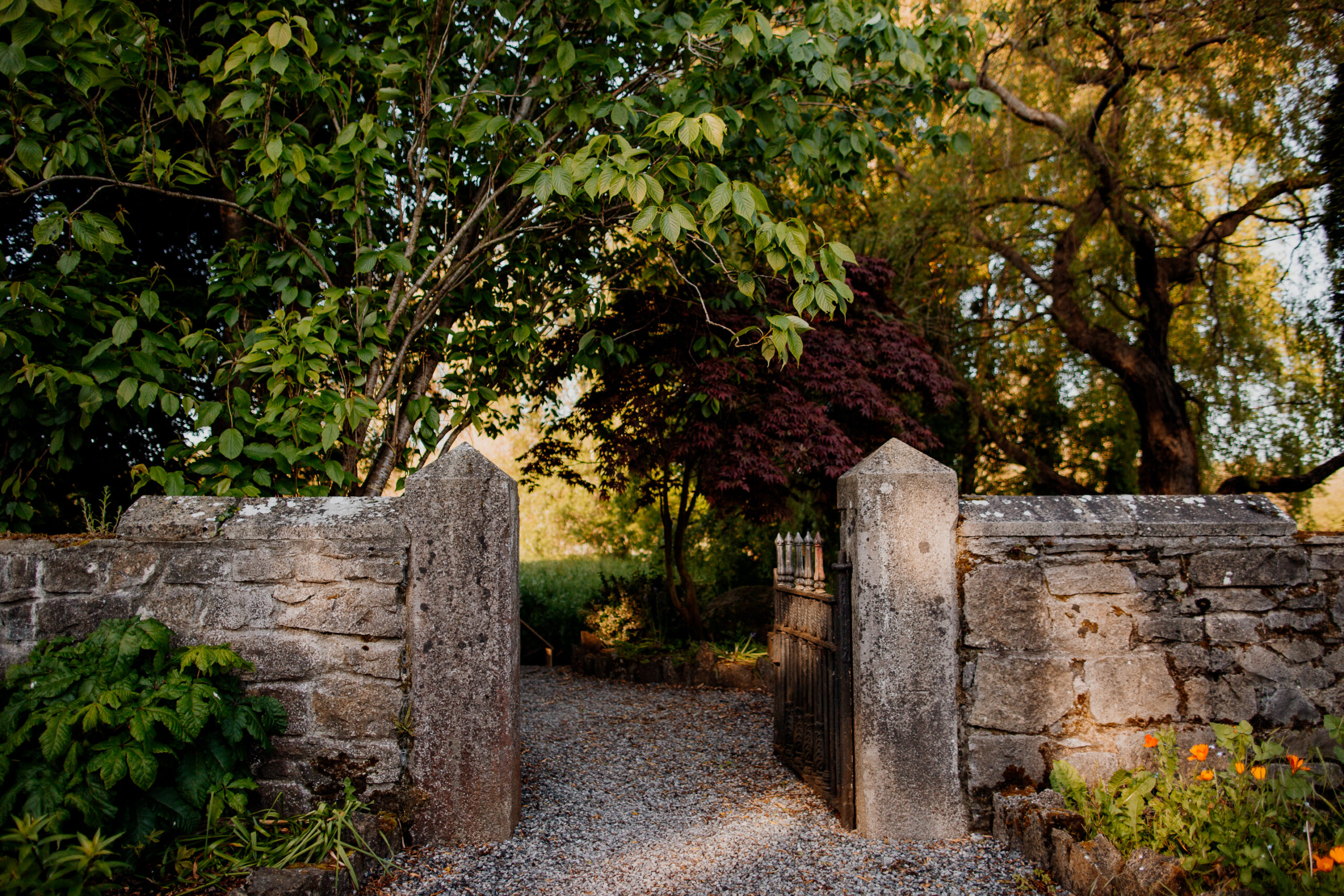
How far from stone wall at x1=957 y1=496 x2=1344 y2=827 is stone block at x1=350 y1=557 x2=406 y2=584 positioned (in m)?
2.41

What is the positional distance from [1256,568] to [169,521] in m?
4.46

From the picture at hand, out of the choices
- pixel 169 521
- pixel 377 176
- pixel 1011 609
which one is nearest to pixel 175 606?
pixel 169 521

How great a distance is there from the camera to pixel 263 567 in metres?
3.06

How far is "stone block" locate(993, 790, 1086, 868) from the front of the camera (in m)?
2.83

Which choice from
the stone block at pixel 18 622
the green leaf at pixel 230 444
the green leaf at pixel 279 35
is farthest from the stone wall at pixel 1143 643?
the stone block at pixel 18 622

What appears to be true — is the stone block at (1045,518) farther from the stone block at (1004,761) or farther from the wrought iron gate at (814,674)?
the stone block at (1004,761)

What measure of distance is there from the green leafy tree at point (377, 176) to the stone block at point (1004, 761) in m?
1.85

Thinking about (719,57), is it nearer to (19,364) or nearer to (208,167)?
(208,167)

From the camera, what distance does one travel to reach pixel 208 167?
→ 411 cm

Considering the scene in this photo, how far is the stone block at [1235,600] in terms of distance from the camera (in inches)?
124

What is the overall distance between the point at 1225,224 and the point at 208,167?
8.65 metres

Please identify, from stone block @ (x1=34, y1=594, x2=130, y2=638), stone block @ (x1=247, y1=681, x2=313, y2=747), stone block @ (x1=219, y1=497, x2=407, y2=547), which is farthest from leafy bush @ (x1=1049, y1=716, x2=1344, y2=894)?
stone block @ (x1=34, y1=594, x2=130, y2=638)

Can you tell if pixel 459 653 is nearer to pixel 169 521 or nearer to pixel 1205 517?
pixel 169 521

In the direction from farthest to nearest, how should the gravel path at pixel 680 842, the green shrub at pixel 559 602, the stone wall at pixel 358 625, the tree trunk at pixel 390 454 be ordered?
the green shrub at pixel 559 602
the tree trunk at pixel 390 454
the stone wall at pixel 358 625
the gravel path at pixel 680 842
